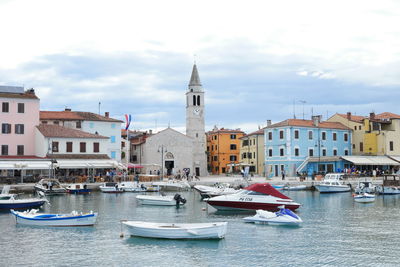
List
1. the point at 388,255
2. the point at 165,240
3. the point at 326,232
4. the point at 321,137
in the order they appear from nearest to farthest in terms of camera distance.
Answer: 1. the point at 388,255
2. the point at 165,240
3. the point at 326,232
4. the point at 321,137

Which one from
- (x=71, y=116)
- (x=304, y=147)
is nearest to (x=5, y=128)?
(x=71, y=116)

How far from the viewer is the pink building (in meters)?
61.0

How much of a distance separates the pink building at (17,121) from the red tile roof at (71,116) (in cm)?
869

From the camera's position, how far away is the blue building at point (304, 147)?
72188mm

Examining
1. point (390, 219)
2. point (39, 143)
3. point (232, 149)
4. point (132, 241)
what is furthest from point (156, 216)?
point (232, 149)

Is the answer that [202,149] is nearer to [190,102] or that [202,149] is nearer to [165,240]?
[190,102]

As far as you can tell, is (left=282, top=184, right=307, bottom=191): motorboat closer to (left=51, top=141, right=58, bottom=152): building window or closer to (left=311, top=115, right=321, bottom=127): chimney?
(left=311, top=115, right=321, bottom=127): chimney

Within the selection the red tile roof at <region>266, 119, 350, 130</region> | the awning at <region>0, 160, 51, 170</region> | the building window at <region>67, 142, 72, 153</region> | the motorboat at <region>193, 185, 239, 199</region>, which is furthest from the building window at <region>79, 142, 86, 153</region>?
the red tile roof at <region>266, 119, 350, 130</region>

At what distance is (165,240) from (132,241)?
1.66 metres

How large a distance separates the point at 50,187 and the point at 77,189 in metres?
2.91

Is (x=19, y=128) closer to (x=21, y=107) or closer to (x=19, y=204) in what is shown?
(x=21, y=107)

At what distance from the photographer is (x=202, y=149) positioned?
86438 millimetres

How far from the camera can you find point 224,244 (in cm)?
2444

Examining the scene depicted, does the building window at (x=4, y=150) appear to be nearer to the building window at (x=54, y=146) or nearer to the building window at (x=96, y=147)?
the building window at (x=54, y=146)
